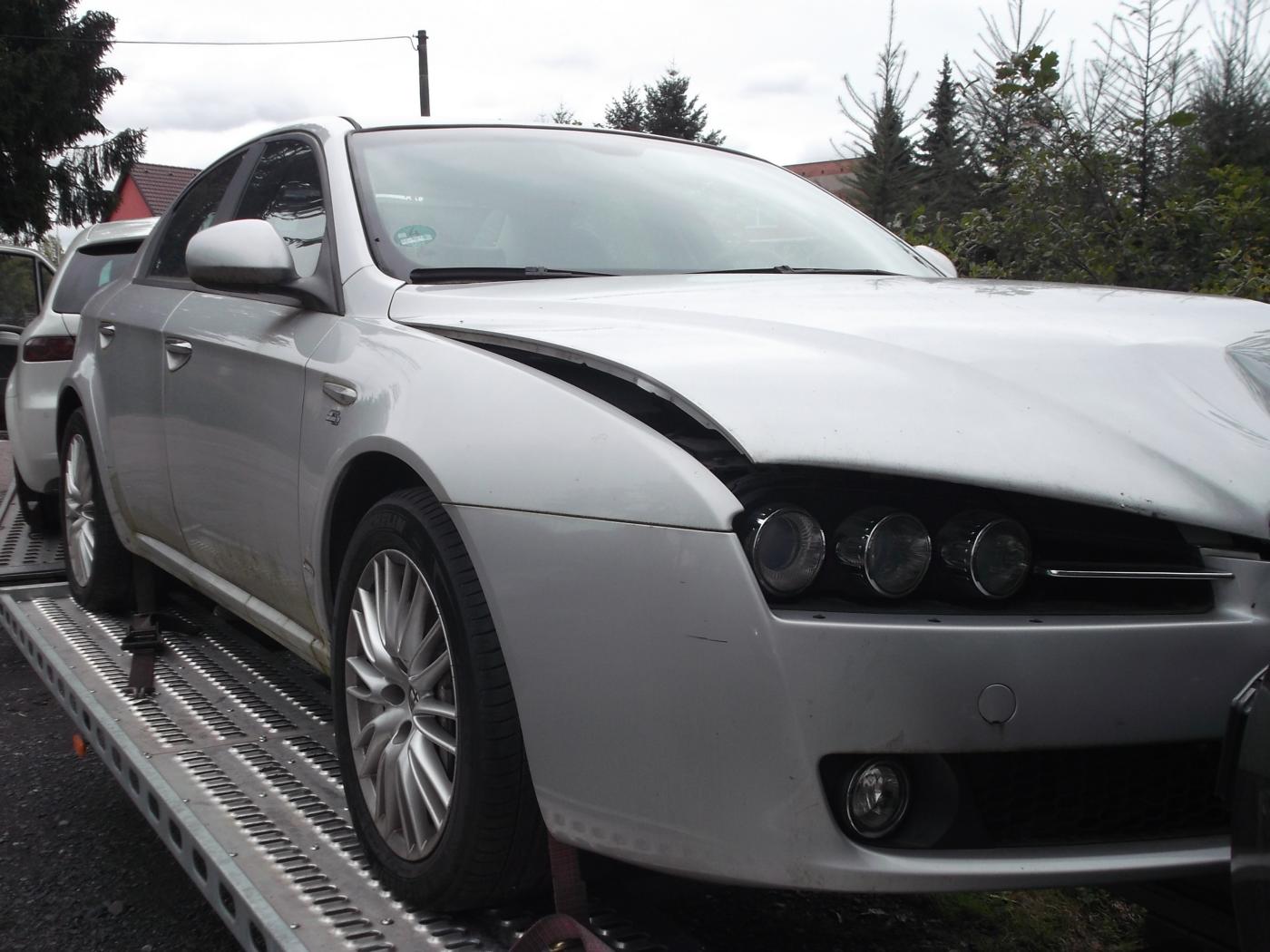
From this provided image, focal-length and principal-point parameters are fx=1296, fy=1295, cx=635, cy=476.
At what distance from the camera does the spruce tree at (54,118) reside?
25531mm

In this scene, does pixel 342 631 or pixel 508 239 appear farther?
pixel 508 239

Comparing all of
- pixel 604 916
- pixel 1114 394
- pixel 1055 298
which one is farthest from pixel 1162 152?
pixel 604 916

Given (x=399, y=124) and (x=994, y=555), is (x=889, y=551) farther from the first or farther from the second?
(x=399, y=124)

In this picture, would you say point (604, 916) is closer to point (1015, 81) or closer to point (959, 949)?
point (959, 949)

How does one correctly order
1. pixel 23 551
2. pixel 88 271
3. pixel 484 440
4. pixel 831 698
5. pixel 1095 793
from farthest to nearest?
pixel 88 271 < pixel 23 551 < pixel 484 440 < pixel 1095 793 < pixel 831 698

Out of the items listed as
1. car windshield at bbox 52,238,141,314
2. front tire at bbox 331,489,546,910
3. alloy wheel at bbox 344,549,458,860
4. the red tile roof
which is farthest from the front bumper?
the red tile roof

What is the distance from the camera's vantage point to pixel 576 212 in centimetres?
304

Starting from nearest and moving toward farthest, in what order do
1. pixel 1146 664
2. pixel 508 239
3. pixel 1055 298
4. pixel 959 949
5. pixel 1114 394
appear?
pixel 1146 664 → pixel 1114 394 → pixel 1055 298 → pixel 959 949 → pixel 508 239

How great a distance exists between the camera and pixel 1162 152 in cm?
620

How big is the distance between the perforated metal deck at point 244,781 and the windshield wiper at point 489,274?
1.07 metres

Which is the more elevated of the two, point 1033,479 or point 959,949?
point 1033,479

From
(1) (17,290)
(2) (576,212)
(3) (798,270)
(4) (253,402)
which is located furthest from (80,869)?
(1) (17,290)

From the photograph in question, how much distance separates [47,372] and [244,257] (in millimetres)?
3560

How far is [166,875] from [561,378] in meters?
1.83
